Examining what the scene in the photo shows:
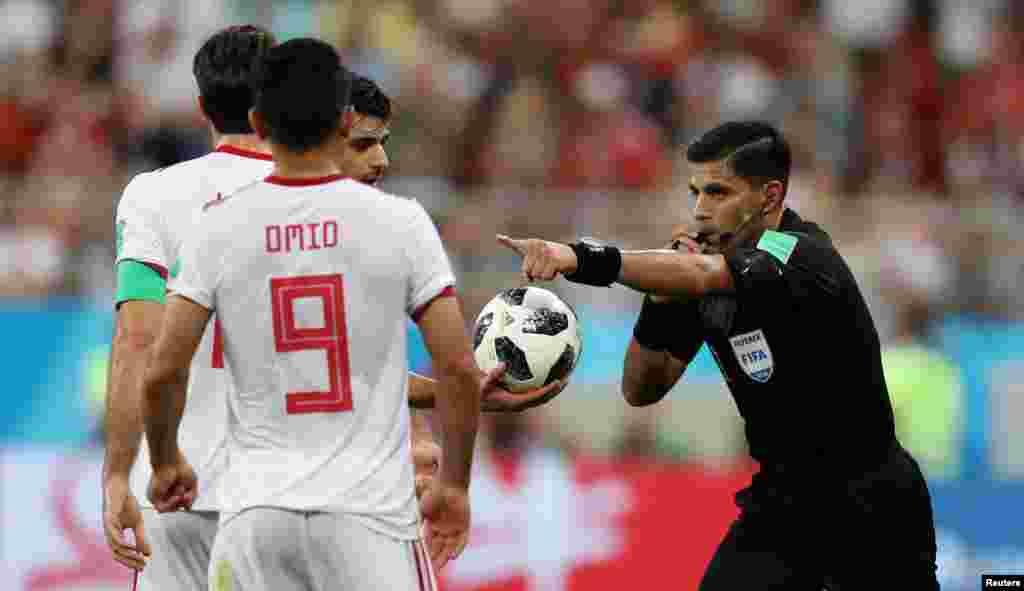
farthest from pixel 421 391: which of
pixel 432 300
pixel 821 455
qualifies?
pixel 821 455

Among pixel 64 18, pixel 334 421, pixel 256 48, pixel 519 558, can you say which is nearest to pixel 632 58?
pixel 64 18

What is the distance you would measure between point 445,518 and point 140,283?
4.17 ft

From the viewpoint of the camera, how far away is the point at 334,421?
217 inches

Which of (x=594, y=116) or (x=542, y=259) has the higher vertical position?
(x=594, y=116)

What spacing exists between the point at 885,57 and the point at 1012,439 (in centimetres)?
491

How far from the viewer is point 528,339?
23.2 ft

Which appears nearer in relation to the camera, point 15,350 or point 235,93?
point 235,93

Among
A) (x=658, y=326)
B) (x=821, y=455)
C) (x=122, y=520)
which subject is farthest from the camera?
(x=658, y=326)

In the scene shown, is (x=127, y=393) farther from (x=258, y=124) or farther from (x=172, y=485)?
(x=258, y=124)

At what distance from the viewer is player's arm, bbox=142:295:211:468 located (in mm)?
5508

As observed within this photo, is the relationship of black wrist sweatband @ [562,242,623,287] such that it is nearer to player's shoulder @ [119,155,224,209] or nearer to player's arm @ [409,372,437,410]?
player's arm @ [409,372,437,410]

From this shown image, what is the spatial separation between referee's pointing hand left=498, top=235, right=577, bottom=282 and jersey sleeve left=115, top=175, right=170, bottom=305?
1.06 meters

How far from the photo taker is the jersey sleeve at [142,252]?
6.25m

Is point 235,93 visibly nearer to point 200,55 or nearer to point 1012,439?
point 200,55
